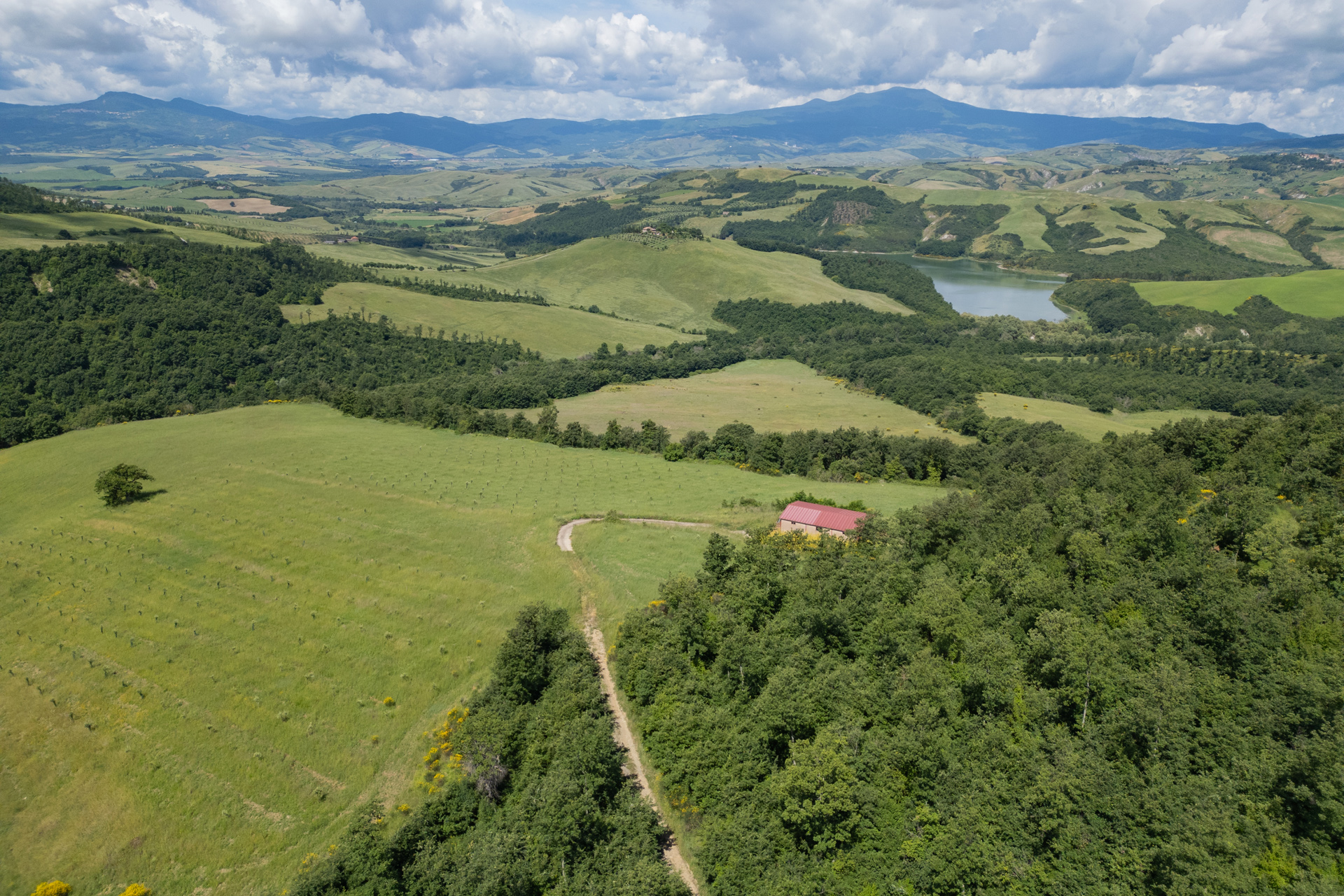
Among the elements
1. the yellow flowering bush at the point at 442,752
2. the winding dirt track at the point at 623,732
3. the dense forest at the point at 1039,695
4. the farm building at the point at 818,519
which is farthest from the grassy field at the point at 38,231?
the dense forest at the point at 1039,695

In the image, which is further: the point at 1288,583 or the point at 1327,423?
the point at 1327,423

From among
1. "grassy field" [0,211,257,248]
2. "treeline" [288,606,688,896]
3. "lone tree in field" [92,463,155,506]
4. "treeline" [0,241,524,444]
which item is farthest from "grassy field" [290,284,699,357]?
"treeline" [288,606,688,896]

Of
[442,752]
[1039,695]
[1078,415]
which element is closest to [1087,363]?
[1078,415]

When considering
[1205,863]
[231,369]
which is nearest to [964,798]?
[1205,863]

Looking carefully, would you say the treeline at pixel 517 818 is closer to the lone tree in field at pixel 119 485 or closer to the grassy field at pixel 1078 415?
the lone tree in field at pixel 119 485

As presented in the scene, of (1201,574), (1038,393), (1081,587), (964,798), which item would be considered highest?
(1201,574)

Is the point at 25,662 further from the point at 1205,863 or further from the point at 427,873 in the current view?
the point at 1205,863

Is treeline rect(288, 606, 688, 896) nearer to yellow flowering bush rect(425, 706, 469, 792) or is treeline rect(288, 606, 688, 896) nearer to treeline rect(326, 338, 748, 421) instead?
yellow flowering bush rect(425, 706, 469, 792)

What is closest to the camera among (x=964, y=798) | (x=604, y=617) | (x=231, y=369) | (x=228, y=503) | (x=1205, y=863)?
(x=1205, y=863)
